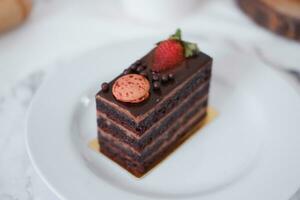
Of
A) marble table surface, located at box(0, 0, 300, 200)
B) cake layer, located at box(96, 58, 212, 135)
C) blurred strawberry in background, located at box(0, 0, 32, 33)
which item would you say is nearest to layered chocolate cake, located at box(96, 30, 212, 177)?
cake layer, located at box(96, 58, 212, 135)

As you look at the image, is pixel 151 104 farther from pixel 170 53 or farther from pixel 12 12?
pixel 12 12

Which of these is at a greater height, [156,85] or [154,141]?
[156,85]

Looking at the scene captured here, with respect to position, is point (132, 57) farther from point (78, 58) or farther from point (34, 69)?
point (34, 69)

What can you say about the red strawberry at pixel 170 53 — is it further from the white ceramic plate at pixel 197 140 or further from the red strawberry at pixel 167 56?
the white ceramic plate at pixel 197 140

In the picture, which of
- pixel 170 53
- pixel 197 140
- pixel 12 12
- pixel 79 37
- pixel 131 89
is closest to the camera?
pixel 131 89

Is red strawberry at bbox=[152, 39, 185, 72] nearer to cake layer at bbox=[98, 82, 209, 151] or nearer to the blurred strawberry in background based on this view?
cake layer at bbox=[98, 82, 209, 151]

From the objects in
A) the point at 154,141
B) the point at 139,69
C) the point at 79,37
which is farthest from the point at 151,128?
the point at 79,37

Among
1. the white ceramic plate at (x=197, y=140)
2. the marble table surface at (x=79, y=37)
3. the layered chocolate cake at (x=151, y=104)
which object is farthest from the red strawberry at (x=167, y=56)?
the marble table surface at (x=79, y=37)

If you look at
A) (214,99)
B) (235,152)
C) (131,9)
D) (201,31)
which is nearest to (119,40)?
(131,9)
